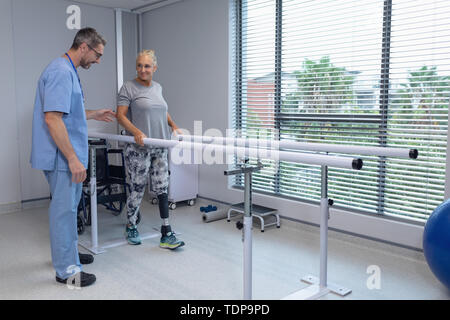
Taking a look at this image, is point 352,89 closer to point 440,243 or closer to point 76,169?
point 440,243

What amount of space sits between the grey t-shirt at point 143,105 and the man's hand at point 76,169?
0.84 m

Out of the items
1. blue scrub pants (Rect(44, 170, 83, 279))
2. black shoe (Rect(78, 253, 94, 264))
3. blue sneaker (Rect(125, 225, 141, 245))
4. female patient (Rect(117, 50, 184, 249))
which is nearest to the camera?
blue scrub pants (Rect(44, 170, 83, 279))

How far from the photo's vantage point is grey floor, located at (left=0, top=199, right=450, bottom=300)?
262 centimetres

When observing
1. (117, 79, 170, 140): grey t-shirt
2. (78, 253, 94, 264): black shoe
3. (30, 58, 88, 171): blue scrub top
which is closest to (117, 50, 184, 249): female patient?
(117, 79, 170, 140): grey t-shirt

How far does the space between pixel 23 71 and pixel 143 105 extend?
205cm

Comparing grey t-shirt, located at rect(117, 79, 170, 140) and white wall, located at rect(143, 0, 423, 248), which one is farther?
white wall, located at rect(143, 0, 423, 248)

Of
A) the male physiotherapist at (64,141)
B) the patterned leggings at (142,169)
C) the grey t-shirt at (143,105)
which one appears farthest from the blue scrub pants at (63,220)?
the grey t-shirt at (143,105)

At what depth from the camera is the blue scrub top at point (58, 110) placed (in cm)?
241

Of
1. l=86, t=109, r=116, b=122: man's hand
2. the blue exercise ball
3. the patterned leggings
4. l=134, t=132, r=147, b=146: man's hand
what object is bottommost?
the blue exercise ball

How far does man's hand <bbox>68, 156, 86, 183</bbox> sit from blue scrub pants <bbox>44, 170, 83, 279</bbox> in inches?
3.1

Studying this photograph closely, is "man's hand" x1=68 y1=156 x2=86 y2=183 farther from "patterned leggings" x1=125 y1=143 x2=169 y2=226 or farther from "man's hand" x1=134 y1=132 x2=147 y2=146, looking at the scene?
"patterned leggings" x1=125 y1=143 x2=169 y2=226

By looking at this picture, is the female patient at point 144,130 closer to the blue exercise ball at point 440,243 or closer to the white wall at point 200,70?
the white wall at point 200,70

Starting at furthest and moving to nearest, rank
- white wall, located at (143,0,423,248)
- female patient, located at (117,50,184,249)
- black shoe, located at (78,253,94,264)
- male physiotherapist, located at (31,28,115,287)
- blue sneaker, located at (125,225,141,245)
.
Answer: white wall, located at (143,0,423,248)
blue sneaker, located at (125,225,141,245)
female patient, located at (117,50,184,249)
black shoe, located at (78,253,94,264)
male physiotherapist, located at (31,28,115,287)
